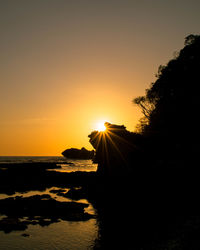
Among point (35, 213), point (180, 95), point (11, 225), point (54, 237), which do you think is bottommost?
point (35, 213)

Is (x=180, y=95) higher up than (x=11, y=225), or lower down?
higher up

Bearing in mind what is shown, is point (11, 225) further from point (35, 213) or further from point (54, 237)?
point (35, 213)

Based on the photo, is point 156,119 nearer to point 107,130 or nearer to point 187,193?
Answer: point 107,130

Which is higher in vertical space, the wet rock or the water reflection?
the wet rock

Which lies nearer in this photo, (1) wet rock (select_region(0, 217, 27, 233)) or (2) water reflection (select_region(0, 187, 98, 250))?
(2) water reflection (select_region(0, 187, 98, 250))

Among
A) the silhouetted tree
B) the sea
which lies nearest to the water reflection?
the sea

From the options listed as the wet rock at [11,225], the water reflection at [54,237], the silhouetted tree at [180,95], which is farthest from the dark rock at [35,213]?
the silhouetted tree at [180,95]

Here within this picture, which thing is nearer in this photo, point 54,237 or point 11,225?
point 54,237

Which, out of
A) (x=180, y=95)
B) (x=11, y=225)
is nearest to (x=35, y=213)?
(x=11, y=225)

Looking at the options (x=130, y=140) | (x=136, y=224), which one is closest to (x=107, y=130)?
(x=130, y=140)

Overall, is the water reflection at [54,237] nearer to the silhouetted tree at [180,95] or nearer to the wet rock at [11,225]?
the wet rock at [11,225]

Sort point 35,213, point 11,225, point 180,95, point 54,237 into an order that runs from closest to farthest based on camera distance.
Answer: point 54,237 → point 11,225 → point 35,213 → point 180,95

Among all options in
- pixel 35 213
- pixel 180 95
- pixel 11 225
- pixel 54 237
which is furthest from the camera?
pixel 180 95

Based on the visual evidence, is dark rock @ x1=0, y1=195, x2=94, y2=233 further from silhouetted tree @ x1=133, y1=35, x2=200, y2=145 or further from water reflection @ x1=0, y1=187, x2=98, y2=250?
silhouetted tree @ x1=133, y1=35, x2=200, y2=145
